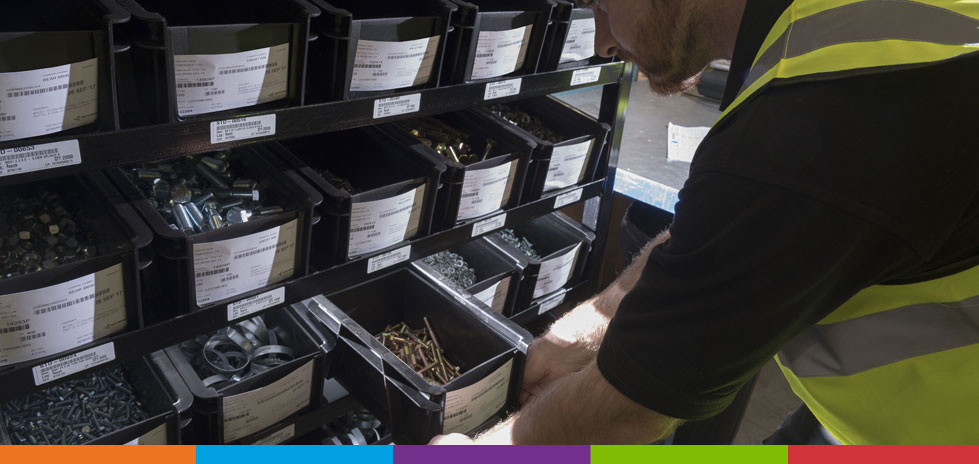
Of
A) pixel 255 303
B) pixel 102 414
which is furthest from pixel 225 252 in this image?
pixel 102 414

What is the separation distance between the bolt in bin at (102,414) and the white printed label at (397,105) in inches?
27.4

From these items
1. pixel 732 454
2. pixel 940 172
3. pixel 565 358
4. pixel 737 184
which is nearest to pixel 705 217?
pixel 737 184

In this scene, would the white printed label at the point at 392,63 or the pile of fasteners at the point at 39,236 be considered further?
the white printed label at the point at 392,63

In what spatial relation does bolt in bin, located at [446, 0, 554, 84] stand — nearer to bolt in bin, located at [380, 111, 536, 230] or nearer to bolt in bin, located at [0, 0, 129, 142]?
bolt in bin, located at [380, 111, 536, 230]

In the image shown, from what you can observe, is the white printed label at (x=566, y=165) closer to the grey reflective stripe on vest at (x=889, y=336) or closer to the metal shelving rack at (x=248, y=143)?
the metal shelving rack at (x=248, y=143)

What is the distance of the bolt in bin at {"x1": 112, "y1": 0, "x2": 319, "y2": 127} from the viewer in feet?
3.67

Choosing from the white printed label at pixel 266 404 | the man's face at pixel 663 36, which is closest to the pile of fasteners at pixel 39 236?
the white printed label at pixel 266 404

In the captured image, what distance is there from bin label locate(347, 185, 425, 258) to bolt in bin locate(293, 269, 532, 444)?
0.23 metres

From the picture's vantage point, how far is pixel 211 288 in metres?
1.36

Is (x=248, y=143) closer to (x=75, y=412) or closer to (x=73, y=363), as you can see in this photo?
(x=73, y=363)

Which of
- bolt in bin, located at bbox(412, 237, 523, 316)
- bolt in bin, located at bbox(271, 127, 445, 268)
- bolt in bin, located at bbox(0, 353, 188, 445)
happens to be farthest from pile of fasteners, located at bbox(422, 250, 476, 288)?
bolt in bin, located at bbox(0, 353, 188, 445)

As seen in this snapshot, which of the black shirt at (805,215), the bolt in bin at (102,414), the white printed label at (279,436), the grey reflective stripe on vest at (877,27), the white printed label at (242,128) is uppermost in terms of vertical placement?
the grey reflective stripe on vest at (877,27)

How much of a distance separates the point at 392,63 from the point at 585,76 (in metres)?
0.68

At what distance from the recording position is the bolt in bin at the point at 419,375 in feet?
5.17
